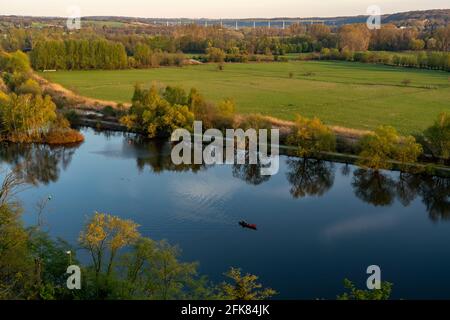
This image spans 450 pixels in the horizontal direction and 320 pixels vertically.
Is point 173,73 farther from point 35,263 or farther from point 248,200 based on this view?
point 35,263

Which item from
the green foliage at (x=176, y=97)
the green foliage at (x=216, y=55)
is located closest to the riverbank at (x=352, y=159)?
the green foliage at (x=176, y=97)

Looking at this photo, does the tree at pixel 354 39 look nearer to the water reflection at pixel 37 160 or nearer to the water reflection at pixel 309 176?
the water reflection at pixel 309 176

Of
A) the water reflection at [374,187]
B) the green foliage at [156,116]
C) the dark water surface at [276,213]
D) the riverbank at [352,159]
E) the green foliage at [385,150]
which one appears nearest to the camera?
the dark water surface at [276,213]

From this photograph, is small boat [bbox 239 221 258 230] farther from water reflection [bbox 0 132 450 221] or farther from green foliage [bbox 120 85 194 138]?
green foliage [bbox 120 85 194 138]

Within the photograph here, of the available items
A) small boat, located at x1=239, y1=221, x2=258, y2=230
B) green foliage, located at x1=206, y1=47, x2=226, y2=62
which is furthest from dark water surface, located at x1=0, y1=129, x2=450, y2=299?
green foliage, located at x1=206, y1=47, x2=226, y2=62

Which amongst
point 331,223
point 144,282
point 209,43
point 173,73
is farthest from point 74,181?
point 209,43

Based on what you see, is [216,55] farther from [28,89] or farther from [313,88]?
[28,89]
